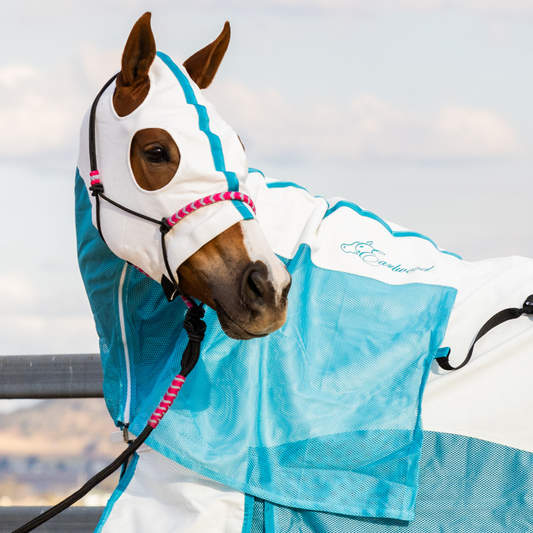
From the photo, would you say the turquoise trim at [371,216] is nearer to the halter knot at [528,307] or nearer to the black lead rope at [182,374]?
the halter knot at [528,307]

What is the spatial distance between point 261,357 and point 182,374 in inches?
9.4

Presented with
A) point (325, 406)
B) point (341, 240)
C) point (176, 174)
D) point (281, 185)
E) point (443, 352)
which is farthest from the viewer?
point (281, 185)

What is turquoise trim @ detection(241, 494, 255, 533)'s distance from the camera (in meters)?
1.48

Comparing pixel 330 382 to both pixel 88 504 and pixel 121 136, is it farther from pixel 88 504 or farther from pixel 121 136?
pixel 88 504

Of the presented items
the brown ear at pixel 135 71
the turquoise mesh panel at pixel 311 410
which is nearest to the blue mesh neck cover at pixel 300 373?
the turquoise mesh panel at pixel 311 410

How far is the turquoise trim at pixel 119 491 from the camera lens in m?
1.57

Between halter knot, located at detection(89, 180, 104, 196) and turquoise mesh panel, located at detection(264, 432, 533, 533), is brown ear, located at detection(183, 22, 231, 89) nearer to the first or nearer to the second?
halter knot, located at detection(89, 180, 104, 196)

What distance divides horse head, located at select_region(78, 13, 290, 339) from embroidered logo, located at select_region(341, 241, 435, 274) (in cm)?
58

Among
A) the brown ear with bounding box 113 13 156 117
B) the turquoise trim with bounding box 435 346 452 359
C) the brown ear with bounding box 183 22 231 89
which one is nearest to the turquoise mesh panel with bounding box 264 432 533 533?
the turquoise trim with bounding box 435 346 452 359

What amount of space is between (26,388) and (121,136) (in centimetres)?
179

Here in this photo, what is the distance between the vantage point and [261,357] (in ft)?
5.28

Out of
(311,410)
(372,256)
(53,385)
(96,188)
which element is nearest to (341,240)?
(372,256)

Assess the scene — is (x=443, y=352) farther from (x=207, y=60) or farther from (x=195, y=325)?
(x=207, y=60)

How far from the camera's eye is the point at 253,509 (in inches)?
59.9
